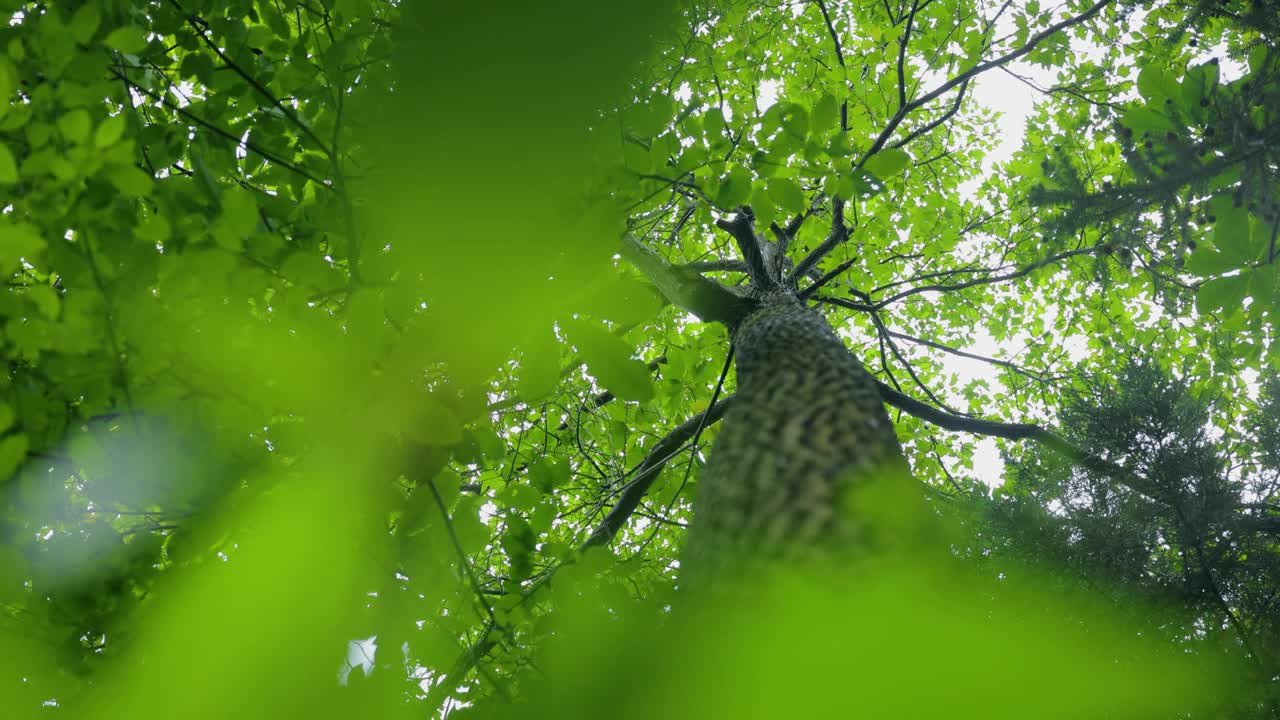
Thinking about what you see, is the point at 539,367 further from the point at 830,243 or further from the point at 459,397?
the point at 830,243

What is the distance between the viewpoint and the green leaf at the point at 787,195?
5.08ft

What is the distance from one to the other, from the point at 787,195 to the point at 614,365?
0.77m

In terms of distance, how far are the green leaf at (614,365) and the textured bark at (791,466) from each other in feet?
1.43

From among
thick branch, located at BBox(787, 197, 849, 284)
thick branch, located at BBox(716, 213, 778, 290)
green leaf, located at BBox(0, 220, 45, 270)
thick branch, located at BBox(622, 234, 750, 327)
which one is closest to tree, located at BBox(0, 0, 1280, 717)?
green leaf, located at BBox(0, 220, 45, 270)

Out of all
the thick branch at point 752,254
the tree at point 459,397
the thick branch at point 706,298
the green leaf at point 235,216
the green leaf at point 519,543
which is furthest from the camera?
the thick branch at point 752,254

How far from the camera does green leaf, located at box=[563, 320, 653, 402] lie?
1133 mm

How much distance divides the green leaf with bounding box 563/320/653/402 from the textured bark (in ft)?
1.43

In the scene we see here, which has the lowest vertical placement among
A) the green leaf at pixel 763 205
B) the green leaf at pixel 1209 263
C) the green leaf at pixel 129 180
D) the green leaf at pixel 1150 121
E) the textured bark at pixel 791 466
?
the textured bark at pixel 791 466

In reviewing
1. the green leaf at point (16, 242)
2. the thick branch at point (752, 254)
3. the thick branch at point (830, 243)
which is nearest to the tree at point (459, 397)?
the green leaf at point (16, 242)

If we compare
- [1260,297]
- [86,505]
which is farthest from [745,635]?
[86,505]

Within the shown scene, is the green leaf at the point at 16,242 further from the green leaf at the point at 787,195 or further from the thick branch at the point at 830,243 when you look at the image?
the thick branch at the point at 830,243

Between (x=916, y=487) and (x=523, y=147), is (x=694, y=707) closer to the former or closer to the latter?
(x=916, y=487)

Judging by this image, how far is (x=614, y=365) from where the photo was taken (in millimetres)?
1148

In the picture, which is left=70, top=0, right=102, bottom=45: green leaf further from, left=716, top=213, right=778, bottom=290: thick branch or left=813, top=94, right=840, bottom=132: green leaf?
left=716, top=213, right=778, bottom=290: thick branch
